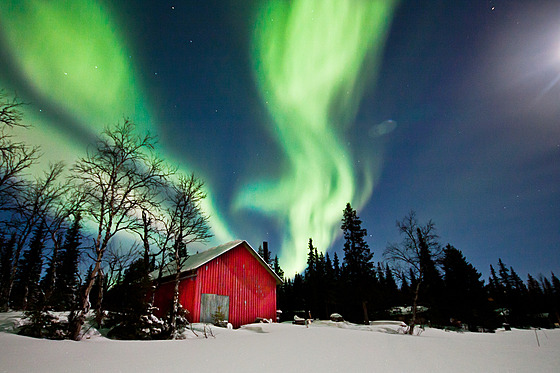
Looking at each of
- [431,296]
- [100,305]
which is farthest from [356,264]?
[100,305]

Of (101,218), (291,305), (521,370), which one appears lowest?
(291,305)

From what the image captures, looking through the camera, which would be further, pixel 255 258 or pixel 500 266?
pixel 500 266

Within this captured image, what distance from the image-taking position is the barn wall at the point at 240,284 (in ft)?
59.7

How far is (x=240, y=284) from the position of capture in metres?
20.3

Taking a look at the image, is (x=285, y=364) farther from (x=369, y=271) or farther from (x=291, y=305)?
(x=291, y=305)

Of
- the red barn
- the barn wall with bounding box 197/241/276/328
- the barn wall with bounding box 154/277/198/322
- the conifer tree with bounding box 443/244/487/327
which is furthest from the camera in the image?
the conifer tree with bounding box 443/244/487/327

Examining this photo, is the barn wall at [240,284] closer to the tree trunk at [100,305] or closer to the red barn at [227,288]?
the red barn at [227,288]

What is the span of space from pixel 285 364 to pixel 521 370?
4953mm

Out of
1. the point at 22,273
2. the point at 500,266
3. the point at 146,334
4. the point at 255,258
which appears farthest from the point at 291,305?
the point at 500,266

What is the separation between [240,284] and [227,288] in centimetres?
143

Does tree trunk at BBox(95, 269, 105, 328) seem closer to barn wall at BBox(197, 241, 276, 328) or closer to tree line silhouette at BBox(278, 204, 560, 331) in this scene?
barn wall at BBox(197, 241, 276, 328)

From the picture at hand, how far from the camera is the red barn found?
57.3ft

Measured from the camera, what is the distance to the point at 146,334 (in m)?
10.8

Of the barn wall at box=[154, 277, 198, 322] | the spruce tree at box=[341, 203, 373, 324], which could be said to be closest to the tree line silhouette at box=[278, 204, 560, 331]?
the spruce tree at box=[341, 203, 373, 324]
